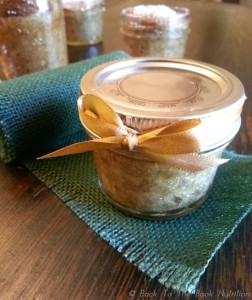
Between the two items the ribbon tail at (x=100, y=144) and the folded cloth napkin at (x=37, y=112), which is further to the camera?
the folded cloth napkin at (x=37, y=112)

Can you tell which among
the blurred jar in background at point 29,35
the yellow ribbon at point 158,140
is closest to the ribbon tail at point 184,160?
the yellow ribbon at point 158,140

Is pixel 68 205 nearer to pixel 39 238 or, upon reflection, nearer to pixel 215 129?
pixel 39 238

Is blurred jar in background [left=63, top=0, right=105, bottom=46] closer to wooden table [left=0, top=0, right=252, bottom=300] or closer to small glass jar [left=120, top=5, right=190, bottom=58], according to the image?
small glass jar [left=120, top=5, right=190, bottom=58]

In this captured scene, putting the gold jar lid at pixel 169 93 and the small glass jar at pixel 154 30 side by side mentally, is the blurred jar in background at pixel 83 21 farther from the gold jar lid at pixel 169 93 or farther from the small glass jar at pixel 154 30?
the gold jar lid at pixel 169 93

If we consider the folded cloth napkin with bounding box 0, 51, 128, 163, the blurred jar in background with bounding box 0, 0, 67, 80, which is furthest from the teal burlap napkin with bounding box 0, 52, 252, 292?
the blurred jar in background with bounding box 0, 0, 67, 80

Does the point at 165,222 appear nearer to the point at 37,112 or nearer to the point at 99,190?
the point at 99,190

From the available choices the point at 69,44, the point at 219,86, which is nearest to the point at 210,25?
the point at 69,44
